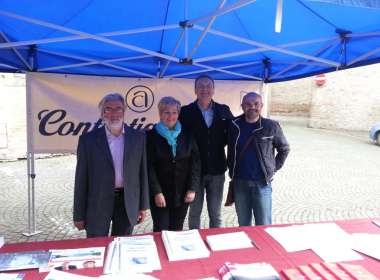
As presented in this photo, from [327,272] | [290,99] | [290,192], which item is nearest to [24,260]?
[327,272]

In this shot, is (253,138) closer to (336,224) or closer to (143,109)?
(336,224)

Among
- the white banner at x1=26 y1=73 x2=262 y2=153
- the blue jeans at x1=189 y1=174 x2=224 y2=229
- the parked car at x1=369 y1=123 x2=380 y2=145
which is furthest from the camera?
the parked car at x1=369 y1=123 x2=380 y2=145

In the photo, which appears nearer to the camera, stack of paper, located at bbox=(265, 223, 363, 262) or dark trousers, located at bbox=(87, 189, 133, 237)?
stack of paper, located at bbox=(265, 223, 363, 262)

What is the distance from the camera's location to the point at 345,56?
360 centimetres

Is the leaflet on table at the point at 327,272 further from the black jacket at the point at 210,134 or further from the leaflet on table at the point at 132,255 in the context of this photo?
the black jacket at the point at 210,134

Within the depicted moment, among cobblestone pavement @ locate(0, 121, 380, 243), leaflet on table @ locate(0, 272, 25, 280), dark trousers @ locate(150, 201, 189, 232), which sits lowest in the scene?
cobblestone pavement @ locate(0, 121, 380, 243)

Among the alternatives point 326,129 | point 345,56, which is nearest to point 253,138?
point 345,56

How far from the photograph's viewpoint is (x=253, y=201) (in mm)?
3057

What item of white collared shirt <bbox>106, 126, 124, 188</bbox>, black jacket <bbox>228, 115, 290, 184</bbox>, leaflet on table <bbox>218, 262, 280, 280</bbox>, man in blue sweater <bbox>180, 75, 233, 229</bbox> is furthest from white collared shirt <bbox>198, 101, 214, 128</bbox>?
leaflet on table <bbox>218, 262, 280, 280</bbox>

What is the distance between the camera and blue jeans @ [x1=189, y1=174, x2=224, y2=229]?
10.8ft

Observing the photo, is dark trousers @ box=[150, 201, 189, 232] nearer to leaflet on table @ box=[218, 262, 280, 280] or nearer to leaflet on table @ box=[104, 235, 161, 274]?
leaflet on table @ box=[104, 235, 161, 274]

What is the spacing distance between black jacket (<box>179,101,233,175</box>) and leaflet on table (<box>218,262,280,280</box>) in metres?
1.50

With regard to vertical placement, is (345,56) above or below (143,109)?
above

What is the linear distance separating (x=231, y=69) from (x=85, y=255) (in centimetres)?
329
